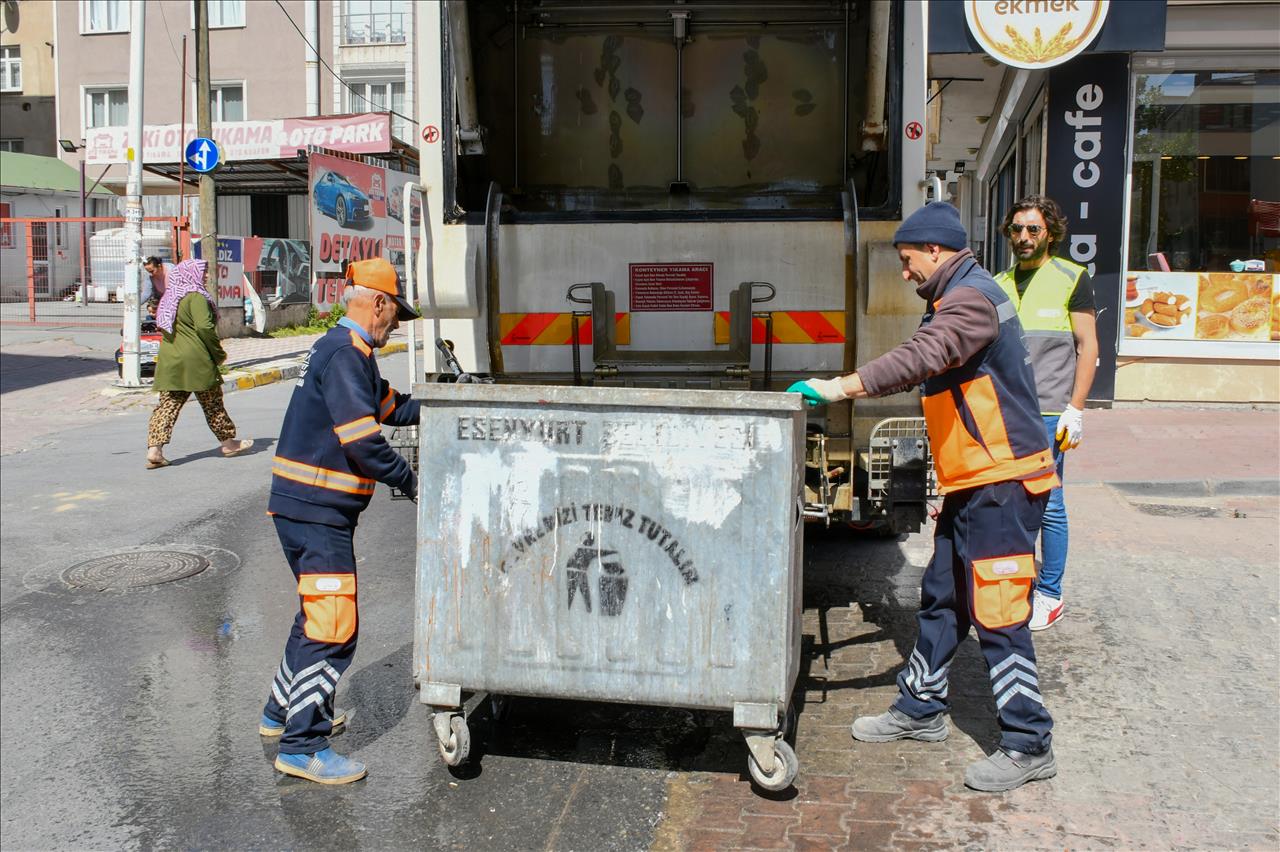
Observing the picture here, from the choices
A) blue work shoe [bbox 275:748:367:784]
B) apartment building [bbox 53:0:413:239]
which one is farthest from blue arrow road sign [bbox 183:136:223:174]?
apartment building [bbox 53:0:413:239]

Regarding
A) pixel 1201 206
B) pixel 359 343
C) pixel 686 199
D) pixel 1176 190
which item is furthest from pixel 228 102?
pixel 359 343

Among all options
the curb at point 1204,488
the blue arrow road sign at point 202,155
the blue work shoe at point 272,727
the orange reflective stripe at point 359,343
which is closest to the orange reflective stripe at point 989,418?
the orange reflective stripe at point 359,343

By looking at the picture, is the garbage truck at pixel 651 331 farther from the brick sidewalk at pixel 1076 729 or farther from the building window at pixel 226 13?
the building window at pixel 226 13

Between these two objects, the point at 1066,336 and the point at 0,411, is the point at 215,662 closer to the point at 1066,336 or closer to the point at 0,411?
the point at 1066,336

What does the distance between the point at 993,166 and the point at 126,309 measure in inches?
485

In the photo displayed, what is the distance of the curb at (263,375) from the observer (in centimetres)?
1398

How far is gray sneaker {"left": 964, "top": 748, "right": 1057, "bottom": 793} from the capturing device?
358 cm

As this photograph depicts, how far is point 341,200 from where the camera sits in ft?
66.5

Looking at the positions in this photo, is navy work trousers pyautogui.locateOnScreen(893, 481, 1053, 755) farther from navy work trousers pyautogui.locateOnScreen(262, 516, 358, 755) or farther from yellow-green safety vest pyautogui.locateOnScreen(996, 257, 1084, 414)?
navy work trousers pyautogui.locateOnScreen(262, 516, 358, 755)

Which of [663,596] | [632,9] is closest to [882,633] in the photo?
[663,596]

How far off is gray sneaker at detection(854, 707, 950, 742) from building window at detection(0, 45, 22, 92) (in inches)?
1498

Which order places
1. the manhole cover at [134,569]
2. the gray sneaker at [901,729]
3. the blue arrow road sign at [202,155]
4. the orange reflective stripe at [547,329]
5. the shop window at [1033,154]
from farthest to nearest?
the blue arrow road sign at [202,155], the shop window at [1033,154], the manhole cover at [134,569], the orange reflective stripe at [547,329], the gray sneaker at [901,729]

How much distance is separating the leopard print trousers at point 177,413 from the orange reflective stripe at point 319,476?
558 cm

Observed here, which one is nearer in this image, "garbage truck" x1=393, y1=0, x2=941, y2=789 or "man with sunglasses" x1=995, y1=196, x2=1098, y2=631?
"garbage truck" x1=393, y1=0, x2=941, y2=789
